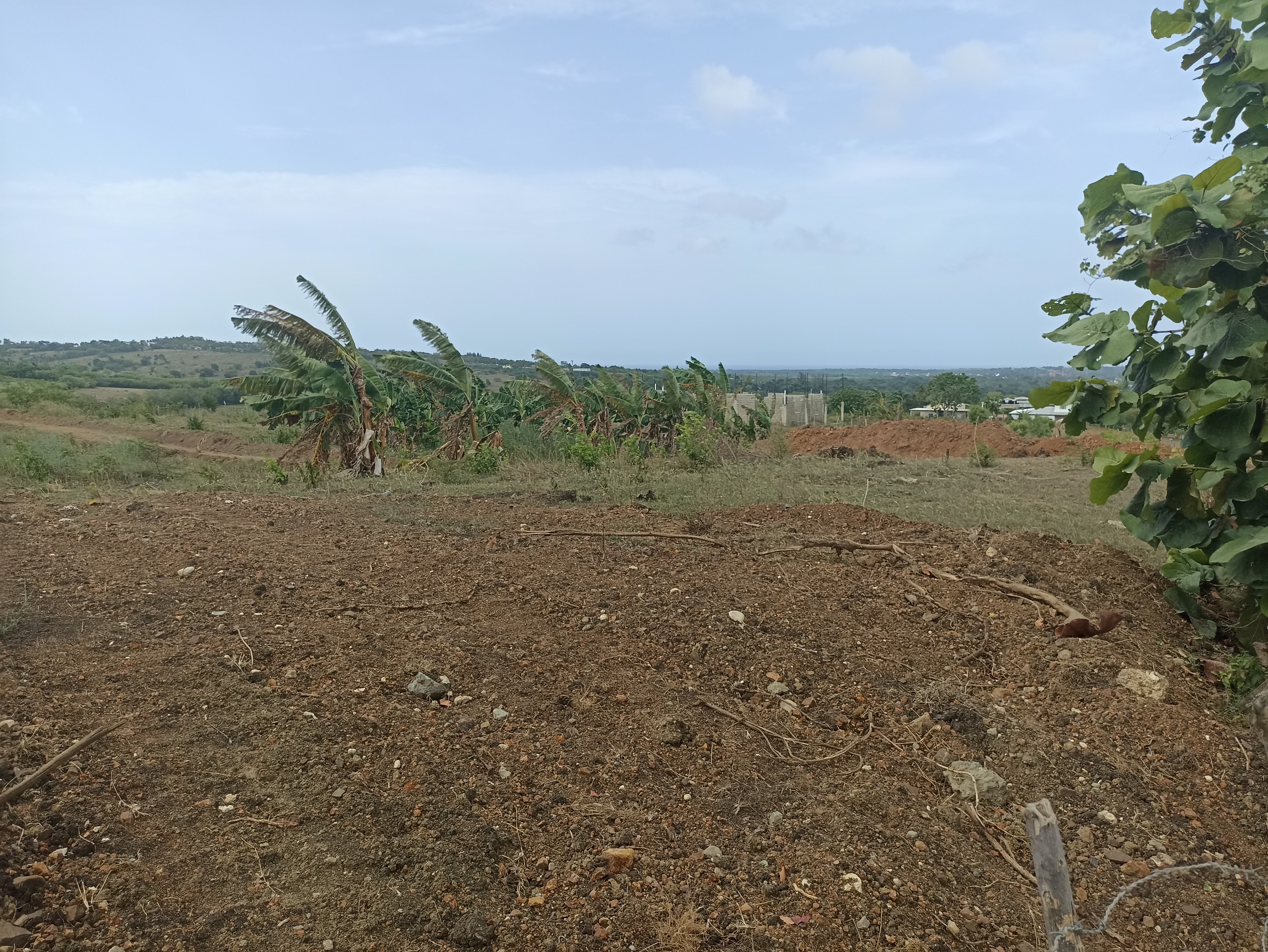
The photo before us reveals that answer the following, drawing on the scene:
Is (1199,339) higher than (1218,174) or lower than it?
lower

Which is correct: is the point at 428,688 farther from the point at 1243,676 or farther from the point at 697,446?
the point at 697,446

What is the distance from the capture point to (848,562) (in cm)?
566

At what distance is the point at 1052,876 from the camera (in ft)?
6.08

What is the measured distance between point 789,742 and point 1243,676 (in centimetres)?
231

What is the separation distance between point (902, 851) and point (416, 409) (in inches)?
712

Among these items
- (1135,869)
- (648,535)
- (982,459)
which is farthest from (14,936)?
(982,459)

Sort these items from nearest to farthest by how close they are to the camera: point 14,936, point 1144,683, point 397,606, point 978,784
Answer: point 14,936 < point 978,784 < point 1144,683 < point 397,606

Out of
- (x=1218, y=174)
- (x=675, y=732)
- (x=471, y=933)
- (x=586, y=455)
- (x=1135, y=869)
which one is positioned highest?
(x=1218, y=174)

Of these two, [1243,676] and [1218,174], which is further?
[1243,676]

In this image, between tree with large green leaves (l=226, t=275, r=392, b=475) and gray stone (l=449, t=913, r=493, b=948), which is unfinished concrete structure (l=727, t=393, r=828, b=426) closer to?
tree with large green leaves (l=226, t=275, r=392, b=475)

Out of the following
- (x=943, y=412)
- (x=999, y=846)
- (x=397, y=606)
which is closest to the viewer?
(x=999, y=846)

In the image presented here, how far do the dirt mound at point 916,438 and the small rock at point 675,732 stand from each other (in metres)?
16.1

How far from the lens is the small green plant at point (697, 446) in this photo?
11.9 m

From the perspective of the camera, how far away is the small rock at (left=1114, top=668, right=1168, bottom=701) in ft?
12.6
